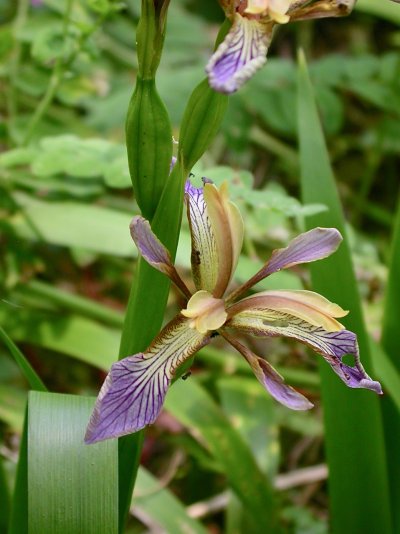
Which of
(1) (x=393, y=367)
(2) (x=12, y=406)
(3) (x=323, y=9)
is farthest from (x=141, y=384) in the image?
(2) (x=12, y=406)

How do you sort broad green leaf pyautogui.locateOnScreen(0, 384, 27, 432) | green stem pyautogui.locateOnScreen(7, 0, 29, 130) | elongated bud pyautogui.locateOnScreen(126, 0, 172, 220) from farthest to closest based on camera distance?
green stem pyautogui.locateOnScreen(7, 0, 29, 130), broad green leaf pyautogui.locateOnScreen(0, 384, 27, 432), elongated bud pyautogui.locateOnScreen(126, 0, 172, 220)

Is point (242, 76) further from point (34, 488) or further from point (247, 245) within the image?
point (247, 245)

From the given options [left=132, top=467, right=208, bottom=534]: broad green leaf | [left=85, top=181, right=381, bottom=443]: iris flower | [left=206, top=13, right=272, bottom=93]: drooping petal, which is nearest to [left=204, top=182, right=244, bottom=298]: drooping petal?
[left=85, top=181, right=381, bottom=443]: iris flower

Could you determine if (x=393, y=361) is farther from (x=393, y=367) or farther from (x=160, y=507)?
(x=160, y=507)

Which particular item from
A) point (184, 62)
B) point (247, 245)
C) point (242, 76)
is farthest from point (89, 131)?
point (242, 76)

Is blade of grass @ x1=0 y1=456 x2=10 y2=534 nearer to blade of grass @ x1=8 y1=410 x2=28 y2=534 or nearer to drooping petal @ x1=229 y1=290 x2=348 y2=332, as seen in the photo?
blade of grass @ x1=8 y1=410 x2=28 y2=534
